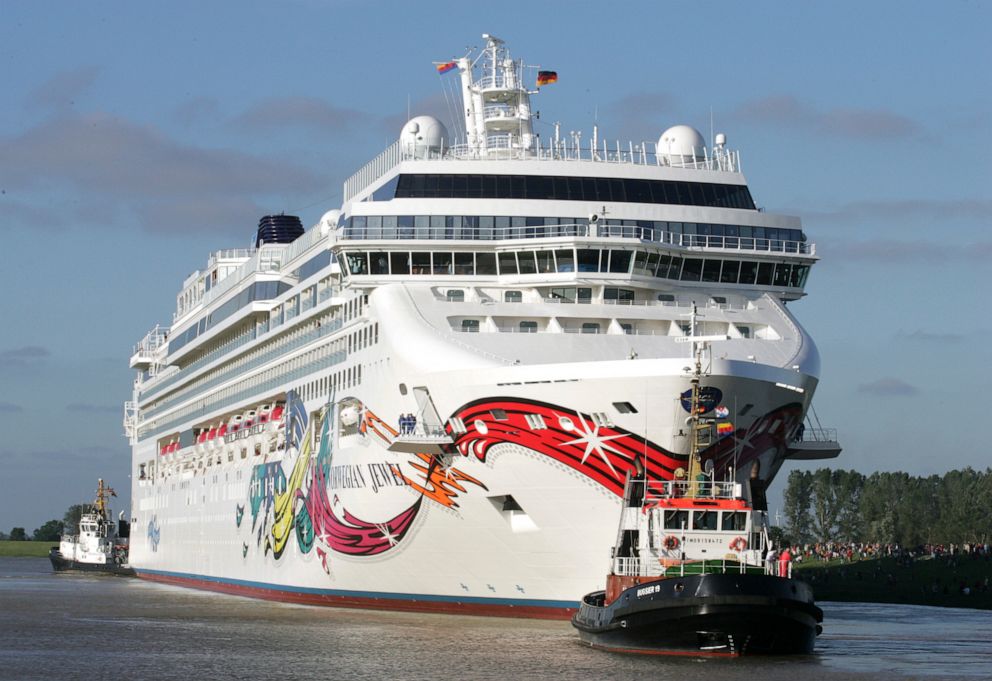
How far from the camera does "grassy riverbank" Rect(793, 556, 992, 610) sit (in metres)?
73.1

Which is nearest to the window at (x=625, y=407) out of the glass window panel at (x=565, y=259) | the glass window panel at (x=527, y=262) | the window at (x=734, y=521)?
the window at (x=734, y=521)

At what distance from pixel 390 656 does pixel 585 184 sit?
19447mm

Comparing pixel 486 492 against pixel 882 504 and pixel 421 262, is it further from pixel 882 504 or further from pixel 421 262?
pixel 882 504

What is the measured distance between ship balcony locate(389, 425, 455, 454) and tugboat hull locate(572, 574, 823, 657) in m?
9.43

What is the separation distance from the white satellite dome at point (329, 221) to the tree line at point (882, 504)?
68.8m

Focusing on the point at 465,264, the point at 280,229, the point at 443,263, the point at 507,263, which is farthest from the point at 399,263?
the point at 280,229

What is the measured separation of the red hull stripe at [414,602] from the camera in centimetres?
4548

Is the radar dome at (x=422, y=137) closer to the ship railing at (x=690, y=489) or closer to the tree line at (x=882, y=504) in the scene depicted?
the ship railing at (x=690, y=489)

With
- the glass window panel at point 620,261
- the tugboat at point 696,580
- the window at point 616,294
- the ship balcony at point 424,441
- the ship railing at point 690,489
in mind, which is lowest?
the tugboat at point 696,580

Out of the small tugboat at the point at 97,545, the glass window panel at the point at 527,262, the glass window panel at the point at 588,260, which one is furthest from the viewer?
the small tugboat at the point at 97,545

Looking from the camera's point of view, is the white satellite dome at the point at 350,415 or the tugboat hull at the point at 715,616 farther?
the white satellite dome at the point at 350,415

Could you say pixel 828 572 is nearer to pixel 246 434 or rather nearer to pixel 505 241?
pixel 246 434

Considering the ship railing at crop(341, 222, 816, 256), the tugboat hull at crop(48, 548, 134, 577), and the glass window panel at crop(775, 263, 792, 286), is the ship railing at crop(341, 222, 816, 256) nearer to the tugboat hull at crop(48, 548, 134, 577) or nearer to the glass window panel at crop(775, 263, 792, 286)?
the glass window panel at crop(775, 263, 792, 286)

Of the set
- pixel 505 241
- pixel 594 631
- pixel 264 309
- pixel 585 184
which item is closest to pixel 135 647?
pixel 594 631
